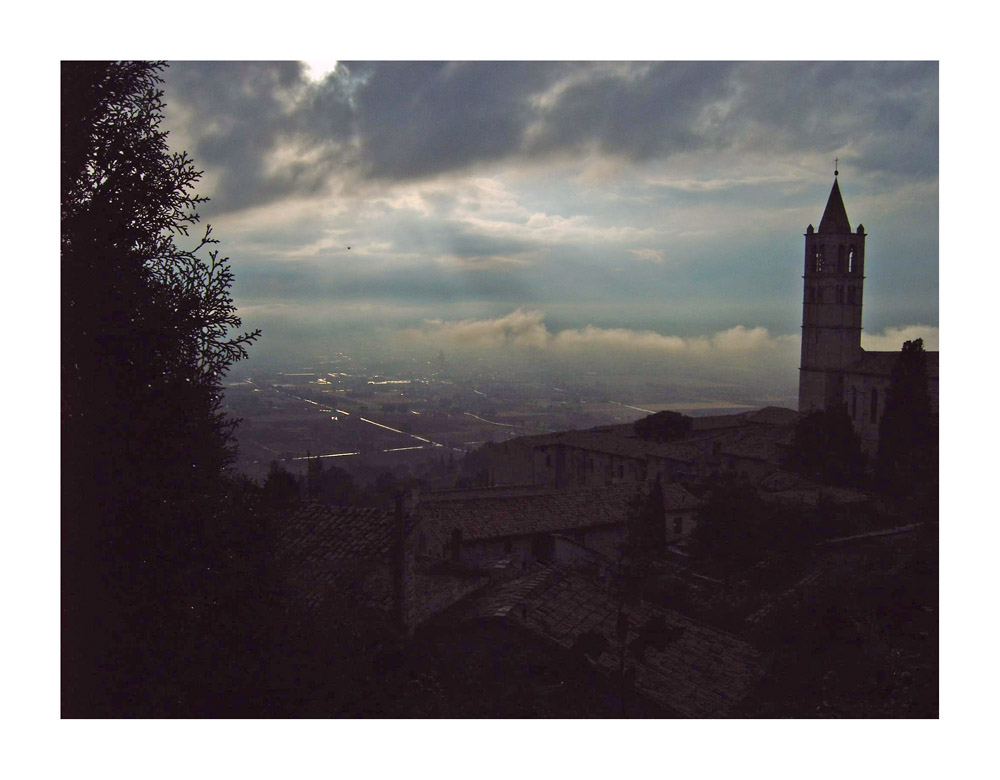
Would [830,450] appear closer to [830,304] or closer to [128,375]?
[830,304]

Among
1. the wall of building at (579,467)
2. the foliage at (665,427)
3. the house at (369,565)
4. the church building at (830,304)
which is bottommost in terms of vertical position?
the wall of building at (579,467)

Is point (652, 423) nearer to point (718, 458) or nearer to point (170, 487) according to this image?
point (718, 458)

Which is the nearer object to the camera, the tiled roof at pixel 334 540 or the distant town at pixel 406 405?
the distant town at pixel 406 405

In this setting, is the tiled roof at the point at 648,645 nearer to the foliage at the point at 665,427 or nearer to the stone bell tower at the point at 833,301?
the foliage at the point at 665,427

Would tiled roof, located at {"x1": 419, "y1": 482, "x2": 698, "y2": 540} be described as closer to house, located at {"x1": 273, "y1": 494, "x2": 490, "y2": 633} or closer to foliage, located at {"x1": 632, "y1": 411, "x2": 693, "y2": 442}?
house, located at {"x1": 273, "y1": 494, "x2": 490, "y2": 633}

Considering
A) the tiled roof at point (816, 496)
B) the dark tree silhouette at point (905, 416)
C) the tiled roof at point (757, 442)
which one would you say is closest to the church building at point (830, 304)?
the tiled roof at point (757, 442)
